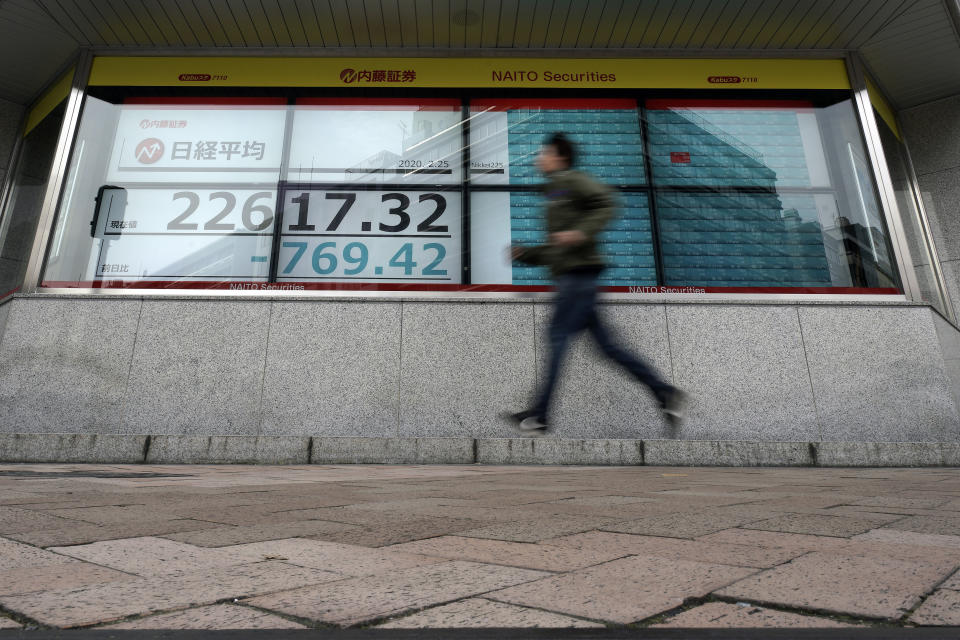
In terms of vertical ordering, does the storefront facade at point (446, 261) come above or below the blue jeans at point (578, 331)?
above

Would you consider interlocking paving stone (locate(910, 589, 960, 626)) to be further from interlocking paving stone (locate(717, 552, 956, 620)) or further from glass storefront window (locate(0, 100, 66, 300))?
glass storefront window (locate(0, 100, 66, 300))

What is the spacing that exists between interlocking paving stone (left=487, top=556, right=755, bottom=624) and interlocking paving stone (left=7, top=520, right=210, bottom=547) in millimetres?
1206

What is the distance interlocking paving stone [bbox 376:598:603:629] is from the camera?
0.91 meters

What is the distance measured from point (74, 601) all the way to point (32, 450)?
5194 mm

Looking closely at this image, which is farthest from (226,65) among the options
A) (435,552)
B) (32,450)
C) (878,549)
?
(878,549)

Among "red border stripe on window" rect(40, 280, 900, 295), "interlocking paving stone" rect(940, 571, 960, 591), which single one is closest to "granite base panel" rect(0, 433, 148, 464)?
"red border stripe on window" rect(40, 280, 900, 295)

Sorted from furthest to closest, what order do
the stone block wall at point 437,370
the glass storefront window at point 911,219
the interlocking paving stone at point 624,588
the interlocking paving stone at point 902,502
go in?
the glass storefront window at point 911,219 → the stone block wall at point 437,370 → the interlocking paving stone at point 902,502 → the interlocking paving stone at point 624,588

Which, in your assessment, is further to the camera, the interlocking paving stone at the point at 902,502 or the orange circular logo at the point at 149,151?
the orange circular logo at the point at 149,151

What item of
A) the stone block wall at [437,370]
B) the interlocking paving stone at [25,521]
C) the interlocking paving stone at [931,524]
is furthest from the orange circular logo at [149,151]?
the interlocking paving stone at [931,524]

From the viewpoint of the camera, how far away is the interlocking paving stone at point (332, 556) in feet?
4.33

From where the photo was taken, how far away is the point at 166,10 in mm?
7203

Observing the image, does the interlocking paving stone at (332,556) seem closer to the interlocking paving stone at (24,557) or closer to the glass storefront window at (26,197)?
the interlocking paving stone at (24,557)

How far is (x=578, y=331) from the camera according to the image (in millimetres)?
3336

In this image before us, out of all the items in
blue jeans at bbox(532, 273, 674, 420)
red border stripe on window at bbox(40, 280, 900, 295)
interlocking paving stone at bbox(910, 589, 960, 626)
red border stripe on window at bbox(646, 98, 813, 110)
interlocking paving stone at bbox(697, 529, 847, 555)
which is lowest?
interlocking paving stone at bbox(910, 589, 960, 626)
